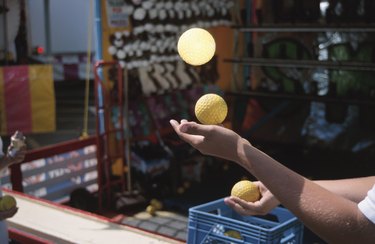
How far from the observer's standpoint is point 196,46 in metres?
2.21

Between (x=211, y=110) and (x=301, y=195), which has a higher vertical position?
(x=211, y=110)

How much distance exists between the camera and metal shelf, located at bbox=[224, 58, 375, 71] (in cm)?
738

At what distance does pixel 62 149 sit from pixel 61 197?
64 centimetres

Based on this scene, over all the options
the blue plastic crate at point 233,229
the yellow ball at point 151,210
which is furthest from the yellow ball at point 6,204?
the yellow ball at point 151,210

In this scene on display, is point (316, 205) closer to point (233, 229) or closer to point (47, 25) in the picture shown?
point (233, 229)

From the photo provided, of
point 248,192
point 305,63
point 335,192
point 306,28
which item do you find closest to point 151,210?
point 305,63

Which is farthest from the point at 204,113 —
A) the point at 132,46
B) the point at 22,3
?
the point at 22,3

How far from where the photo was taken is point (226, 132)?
1.65 meters

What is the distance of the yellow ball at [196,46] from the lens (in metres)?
2.21

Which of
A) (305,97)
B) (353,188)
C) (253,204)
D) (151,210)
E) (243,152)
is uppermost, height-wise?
(243,152)

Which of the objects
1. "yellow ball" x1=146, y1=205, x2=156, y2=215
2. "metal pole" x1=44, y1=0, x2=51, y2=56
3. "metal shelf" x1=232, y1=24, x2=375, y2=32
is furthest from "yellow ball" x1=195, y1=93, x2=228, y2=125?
"metal pole" x1=44, y1=0, x2=51, y2=56

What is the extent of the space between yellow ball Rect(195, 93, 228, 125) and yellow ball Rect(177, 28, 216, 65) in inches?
12.2

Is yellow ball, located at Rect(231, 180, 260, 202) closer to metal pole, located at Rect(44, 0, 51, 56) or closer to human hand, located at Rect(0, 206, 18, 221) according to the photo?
human hand, located at Rect(0, 206, 18, 221)

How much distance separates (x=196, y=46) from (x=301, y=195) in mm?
968
